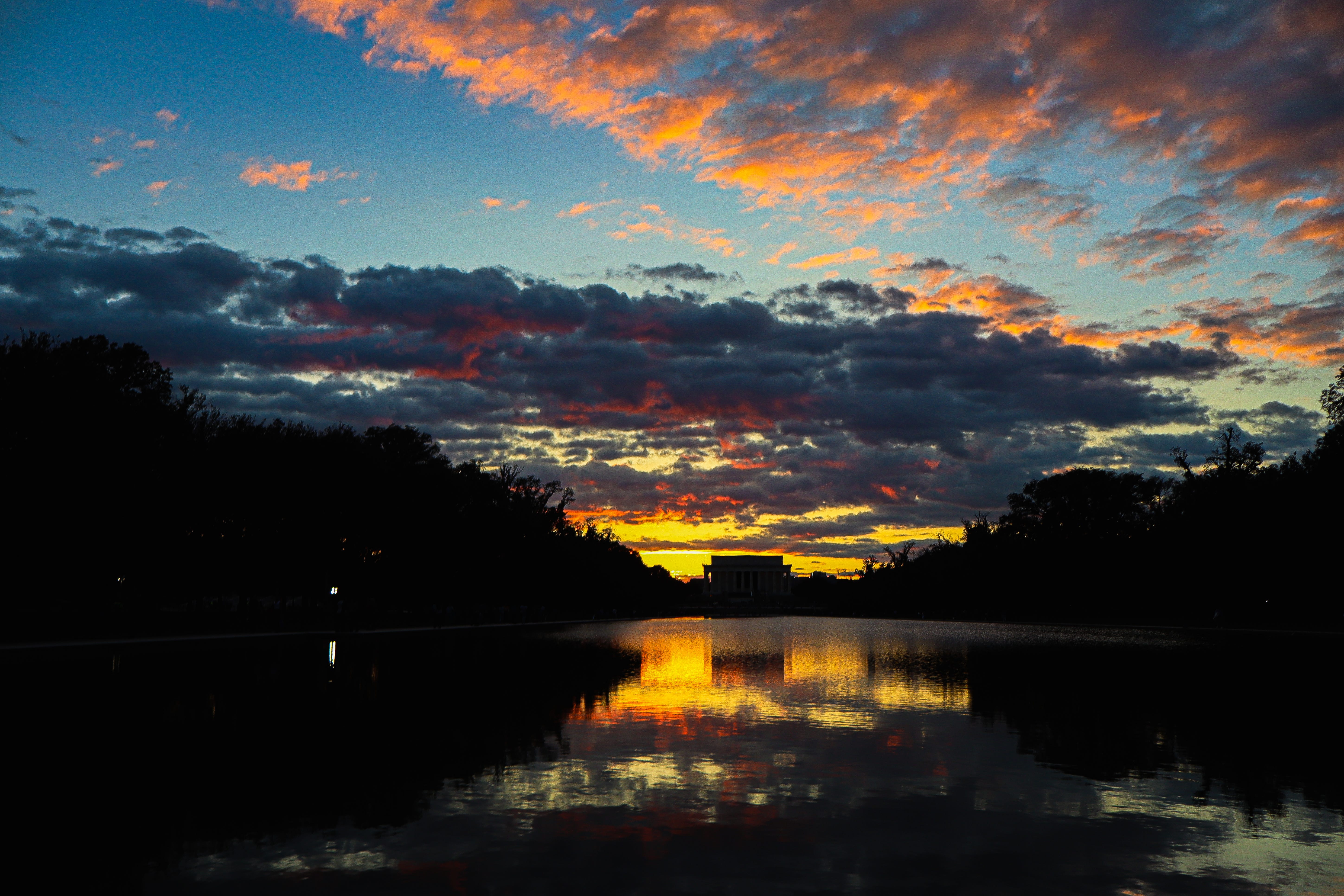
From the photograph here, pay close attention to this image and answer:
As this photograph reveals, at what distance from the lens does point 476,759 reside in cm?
1427

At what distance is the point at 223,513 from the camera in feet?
209

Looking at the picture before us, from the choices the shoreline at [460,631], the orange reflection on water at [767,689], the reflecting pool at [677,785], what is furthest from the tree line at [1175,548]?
the reflecting pool at [677,785]

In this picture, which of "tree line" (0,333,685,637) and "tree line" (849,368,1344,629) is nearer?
"tree line" (0,333,685,637)

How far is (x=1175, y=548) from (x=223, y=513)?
8328 centimetres

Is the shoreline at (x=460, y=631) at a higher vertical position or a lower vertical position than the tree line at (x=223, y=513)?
lower

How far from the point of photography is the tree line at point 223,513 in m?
49.8

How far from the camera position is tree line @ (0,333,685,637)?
49750 millimetres

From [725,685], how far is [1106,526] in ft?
357

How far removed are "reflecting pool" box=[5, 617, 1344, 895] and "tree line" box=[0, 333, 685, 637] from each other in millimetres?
25540

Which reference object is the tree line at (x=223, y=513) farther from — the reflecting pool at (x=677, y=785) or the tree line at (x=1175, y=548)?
the tree line at (x=1175, y=548)

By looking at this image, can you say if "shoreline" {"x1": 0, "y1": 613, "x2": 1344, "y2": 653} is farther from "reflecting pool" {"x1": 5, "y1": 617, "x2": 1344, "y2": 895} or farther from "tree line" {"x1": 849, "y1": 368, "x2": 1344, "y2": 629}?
"reflecting pool" {"x1": 5, "y1": 617, "x2": 1344, "y2": 895}

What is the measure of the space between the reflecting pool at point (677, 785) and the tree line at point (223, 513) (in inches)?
1006

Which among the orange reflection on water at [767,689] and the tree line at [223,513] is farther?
the tree line at [223,513]

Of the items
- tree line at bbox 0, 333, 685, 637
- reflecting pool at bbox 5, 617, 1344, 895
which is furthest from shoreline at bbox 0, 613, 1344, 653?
reflecting pool at bbox 5, 617, 1344, 895
